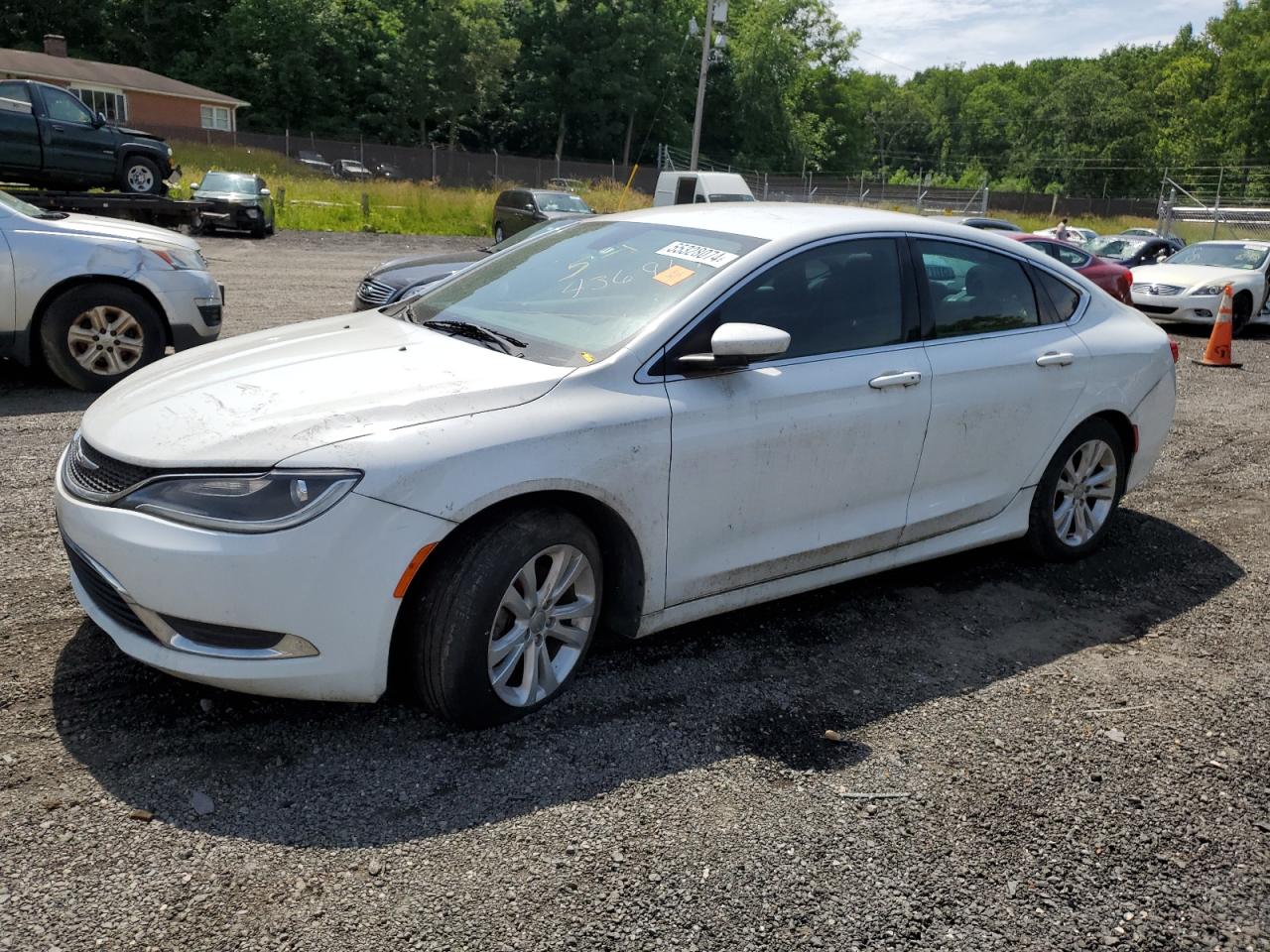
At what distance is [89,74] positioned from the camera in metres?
47.9

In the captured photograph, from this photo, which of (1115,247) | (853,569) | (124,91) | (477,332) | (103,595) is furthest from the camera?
(124,91)

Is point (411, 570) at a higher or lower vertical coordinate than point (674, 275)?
lower

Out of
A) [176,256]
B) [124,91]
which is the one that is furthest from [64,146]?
[124,91]

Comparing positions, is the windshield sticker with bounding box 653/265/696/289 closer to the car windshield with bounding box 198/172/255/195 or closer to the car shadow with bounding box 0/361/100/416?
the car shadow with bounding box 0/361/100/416

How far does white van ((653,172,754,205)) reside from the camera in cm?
2352

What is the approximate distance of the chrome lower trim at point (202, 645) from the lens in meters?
2.91

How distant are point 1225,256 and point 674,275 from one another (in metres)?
15.8

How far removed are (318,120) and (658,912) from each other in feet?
221

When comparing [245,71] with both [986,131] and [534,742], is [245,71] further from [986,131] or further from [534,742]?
[986,131]

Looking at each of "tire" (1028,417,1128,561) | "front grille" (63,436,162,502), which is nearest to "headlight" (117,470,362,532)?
"front grille" (63,436,162,502)

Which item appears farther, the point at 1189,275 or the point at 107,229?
the point at 1189,275

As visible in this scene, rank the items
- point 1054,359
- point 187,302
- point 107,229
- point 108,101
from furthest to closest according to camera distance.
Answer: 1. point 108,101
2. point 187,302
3. point 107,229
4. point 1054,359

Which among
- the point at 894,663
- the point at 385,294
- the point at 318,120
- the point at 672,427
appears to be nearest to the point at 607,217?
the point at 672,427

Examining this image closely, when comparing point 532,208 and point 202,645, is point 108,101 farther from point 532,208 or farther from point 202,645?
point 202,645
